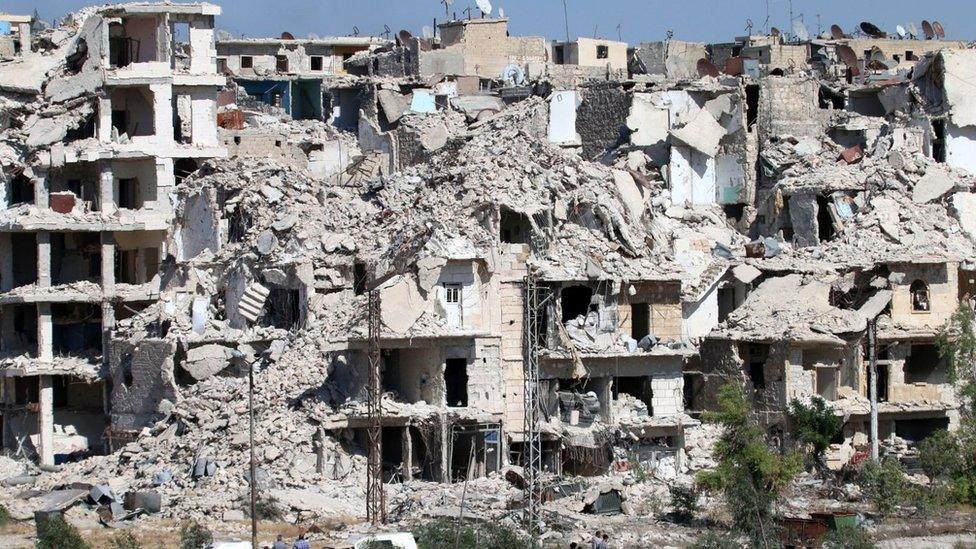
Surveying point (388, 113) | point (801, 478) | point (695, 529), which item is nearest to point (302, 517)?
point (695, 529)

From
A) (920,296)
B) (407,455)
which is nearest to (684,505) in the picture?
(407,455)

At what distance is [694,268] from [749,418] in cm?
716

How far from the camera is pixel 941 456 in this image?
48.0 metres

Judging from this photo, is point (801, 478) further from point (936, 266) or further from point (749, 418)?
point (936, 266)

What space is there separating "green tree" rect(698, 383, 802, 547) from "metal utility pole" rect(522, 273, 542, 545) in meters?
3.37

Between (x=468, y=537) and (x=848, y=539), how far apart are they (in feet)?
22.7

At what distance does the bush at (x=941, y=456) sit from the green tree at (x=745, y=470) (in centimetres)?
308

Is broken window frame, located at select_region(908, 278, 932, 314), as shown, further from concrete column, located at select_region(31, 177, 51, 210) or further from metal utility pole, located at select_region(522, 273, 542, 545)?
concrete column, located at select_region(31, 177, 51, 210)

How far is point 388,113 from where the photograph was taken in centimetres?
6147

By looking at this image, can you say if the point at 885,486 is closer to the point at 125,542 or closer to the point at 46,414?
the point at 125,542

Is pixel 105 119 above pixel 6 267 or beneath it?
above

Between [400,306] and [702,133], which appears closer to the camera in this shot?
[400,306]

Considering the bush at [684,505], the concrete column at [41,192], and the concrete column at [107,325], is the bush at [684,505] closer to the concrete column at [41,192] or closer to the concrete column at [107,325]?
the concrete column at [107,325]

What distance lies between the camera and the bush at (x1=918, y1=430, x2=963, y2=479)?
47.9 m
